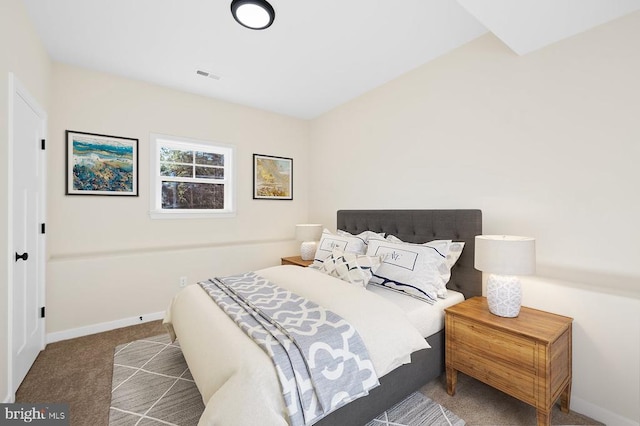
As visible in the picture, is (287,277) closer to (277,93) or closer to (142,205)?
(142,205)

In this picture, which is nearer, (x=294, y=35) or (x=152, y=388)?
(x=152, y=388)

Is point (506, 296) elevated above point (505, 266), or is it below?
below

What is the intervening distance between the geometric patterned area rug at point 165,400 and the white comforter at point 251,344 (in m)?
0.36

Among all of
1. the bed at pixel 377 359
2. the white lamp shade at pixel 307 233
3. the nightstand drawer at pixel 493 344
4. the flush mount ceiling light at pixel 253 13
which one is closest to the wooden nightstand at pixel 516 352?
the nightstand drawer at pixel 493 344

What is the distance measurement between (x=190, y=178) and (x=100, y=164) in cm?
92

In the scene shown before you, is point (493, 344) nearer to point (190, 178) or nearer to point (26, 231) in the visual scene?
point (26, 231)

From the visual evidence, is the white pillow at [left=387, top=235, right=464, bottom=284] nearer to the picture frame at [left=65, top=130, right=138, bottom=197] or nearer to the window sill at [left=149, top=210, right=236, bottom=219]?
the window sill at [left=149, top=210, right=236, bottom=219]

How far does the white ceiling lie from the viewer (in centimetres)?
179

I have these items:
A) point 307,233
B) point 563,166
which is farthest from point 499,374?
point 307,233

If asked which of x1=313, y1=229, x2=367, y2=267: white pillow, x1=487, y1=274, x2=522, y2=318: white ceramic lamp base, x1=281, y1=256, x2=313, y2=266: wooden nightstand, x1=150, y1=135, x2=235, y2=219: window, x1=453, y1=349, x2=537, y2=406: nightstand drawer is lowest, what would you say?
x1=453, y1=349, x2=537, y2=406: nightstand drawer

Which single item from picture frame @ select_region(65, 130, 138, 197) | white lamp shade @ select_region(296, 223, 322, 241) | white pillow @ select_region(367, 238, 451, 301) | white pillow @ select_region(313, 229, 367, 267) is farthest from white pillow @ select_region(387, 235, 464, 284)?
picture frame @ select_region(65, 130, 138, 197)

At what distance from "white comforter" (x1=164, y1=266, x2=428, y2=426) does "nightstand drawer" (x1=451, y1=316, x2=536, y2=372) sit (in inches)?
13.0

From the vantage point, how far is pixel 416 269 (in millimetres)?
2189

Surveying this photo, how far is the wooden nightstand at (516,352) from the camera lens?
5.02ft
